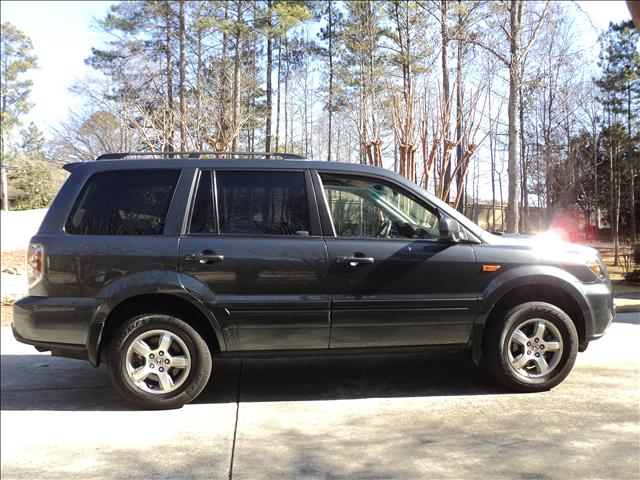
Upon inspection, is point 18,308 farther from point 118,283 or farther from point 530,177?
point 530,177

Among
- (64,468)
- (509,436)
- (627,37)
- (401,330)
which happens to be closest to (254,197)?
(401,330)

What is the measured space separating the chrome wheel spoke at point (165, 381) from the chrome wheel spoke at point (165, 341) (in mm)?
196

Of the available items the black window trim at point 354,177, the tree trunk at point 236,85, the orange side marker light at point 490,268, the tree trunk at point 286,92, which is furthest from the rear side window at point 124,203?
the tree trunk at point 286,92

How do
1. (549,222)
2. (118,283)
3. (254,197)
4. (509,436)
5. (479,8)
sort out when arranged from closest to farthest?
(509,436) → (118,283) → (254,197) → (479,8) → (549,222)

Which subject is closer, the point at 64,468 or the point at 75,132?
the point at 64,468

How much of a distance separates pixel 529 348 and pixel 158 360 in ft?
10.2

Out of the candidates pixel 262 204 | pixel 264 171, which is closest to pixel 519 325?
pixel 262 204

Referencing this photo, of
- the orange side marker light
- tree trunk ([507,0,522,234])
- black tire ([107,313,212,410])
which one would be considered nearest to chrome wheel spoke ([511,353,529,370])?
the orange side marker light

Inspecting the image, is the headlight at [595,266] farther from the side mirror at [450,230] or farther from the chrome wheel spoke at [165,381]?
the chrome wheel spoke at [165,381]

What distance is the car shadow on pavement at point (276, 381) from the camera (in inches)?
172

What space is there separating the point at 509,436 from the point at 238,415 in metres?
2.01

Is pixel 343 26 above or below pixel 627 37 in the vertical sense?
above

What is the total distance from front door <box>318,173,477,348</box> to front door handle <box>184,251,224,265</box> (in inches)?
35.4

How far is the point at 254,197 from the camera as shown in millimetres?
4234
